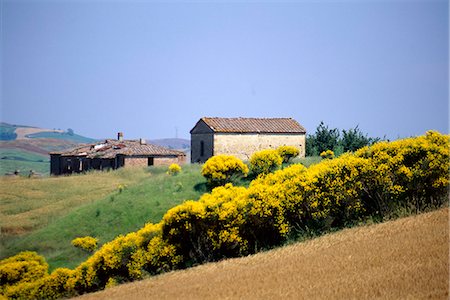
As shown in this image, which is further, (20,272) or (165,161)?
(165,161)

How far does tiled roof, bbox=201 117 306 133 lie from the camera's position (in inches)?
2173

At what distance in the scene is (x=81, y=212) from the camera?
128ft

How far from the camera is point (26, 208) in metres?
47.9

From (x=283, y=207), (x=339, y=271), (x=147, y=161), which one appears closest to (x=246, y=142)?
(x=147, y=161)

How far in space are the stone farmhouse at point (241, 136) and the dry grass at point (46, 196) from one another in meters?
6.51

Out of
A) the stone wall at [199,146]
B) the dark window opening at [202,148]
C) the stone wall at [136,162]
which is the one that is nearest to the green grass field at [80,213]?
the stone wall at [199,146]

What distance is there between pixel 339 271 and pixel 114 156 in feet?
170

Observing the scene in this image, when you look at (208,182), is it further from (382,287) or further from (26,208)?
(382,287)

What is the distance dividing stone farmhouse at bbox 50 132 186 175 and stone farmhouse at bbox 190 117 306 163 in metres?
6.61

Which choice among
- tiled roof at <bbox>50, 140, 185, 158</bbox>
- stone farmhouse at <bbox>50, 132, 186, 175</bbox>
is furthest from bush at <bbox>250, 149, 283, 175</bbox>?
tiled roof at <bbox>50, 140, 185, 158</bbox>

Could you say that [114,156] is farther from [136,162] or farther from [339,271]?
[339,271]

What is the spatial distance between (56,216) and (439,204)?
3090 cm

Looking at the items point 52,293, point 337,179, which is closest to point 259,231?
point 337,179

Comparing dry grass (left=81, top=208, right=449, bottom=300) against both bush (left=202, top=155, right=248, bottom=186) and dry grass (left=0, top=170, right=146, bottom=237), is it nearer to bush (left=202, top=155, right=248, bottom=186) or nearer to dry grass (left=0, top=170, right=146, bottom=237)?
bush (left=202, top=155, right=248, bottom=186)
